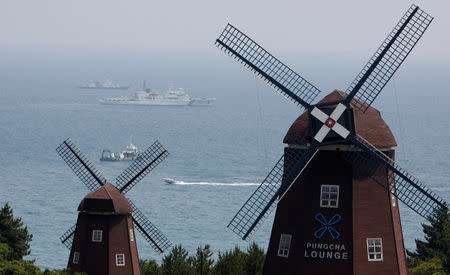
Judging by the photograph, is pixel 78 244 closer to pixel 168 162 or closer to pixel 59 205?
pixel 59 205

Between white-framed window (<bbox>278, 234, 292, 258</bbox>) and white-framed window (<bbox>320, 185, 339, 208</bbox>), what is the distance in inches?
75.8

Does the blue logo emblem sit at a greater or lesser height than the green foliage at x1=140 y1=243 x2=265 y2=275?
lesser

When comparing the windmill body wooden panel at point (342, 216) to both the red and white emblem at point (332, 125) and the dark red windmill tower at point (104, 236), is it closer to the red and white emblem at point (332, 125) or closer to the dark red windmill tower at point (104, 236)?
the red and white emblem at point (332, 125)

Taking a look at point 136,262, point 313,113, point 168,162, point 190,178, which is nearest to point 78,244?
point 136,262

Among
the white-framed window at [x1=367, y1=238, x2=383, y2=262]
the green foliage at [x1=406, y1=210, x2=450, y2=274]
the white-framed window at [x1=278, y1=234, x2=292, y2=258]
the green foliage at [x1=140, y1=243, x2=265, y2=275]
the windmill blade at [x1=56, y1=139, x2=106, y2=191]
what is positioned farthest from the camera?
the green foliage at [x1=406, y1=210, x2=450, y2=274]

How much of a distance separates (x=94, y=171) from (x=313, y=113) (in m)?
19.5

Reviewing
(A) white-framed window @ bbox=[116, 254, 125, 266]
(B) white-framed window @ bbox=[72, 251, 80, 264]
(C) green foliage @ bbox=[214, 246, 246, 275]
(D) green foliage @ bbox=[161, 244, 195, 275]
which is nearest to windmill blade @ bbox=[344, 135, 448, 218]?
(A) white-framed window @ bbox=[116, 254, 125, 266]

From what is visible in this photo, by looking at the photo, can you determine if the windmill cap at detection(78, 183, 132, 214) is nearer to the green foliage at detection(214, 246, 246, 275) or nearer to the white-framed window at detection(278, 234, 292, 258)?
the green foliage at detection(214, 246, 246, 275)

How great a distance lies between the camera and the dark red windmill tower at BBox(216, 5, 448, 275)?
3616cm

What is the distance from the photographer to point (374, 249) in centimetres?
3650

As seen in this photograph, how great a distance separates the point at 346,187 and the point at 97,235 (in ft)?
52.9

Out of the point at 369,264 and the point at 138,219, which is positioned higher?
the point at 138,219

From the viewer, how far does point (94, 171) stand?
2077 inches

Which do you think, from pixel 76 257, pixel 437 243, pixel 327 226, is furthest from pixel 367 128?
pixel 437 243
